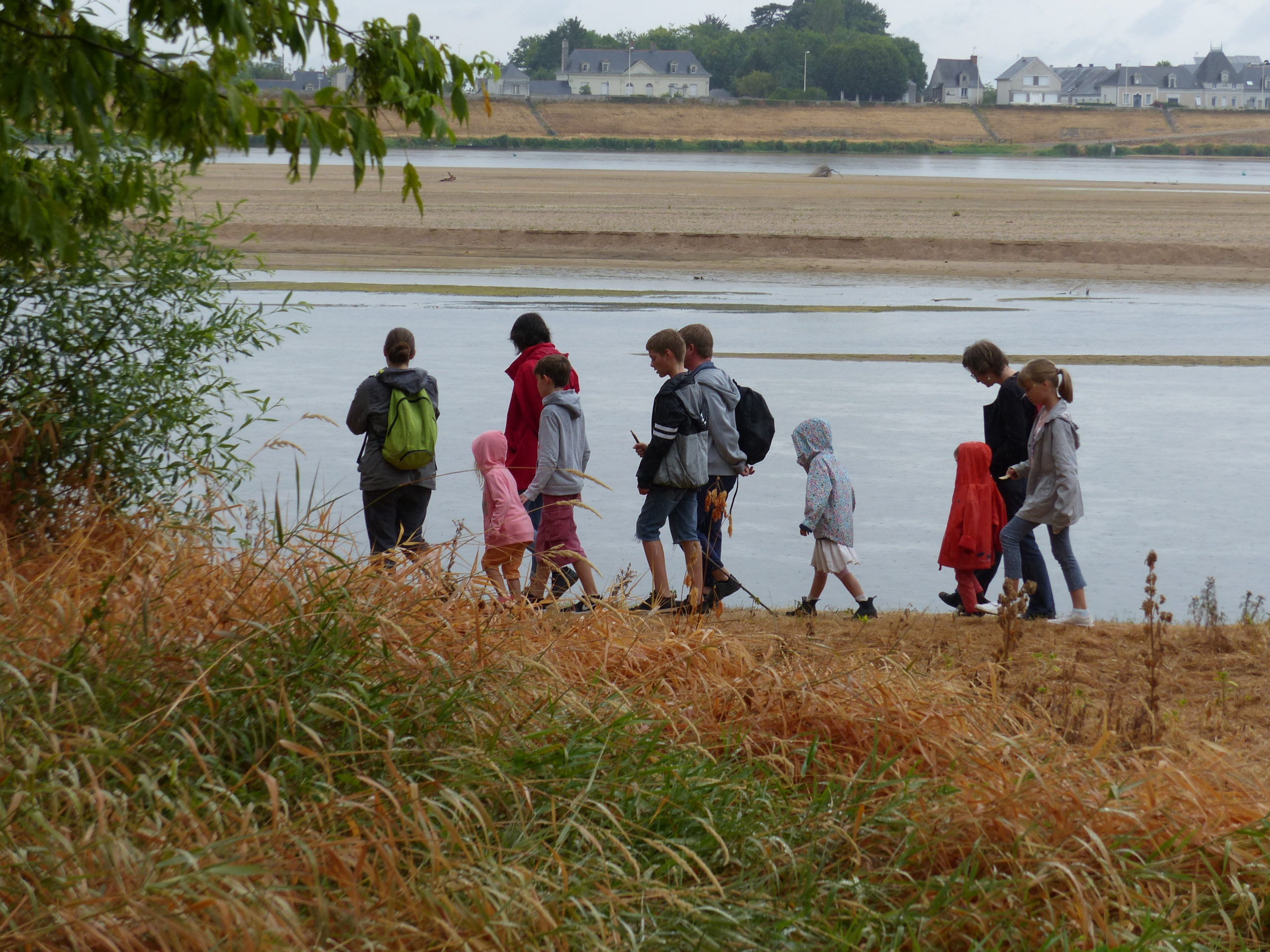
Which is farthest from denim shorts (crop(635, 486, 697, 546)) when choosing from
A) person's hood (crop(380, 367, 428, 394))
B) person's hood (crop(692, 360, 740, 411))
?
person's hood (crop(380, 367, 428, 394))

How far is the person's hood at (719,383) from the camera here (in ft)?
25.7

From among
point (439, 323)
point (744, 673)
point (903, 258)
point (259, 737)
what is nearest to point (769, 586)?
point (744, 673)

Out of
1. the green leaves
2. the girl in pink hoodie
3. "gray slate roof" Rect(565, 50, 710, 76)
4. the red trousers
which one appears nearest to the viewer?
the green leaves

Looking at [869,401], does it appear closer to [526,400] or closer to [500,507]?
[526,400]

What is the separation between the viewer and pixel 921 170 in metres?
80.0

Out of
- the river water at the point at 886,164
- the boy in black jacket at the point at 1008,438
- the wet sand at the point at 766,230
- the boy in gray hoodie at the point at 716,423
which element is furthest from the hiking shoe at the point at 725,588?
the river water at the point at 886,164

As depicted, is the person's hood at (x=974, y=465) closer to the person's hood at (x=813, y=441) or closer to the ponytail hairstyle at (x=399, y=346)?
the person's hood at (x=813, y=441)

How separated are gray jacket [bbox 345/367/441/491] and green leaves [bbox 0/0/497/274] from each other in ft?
7.28

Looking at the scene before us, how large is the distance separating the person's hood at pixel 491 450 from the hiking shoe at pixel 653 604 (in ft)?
3.52

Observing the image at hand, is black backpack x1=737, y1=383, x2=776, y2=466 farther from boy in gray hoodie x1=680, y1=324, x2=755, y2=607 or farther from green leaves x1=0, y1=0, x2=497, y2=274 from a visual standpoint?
green leaves x1=0, y1=0, x2=497, y2=274

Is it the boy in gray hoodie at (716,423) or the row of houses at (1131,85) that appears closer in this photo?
the boy in gray hoodie at (716,423)

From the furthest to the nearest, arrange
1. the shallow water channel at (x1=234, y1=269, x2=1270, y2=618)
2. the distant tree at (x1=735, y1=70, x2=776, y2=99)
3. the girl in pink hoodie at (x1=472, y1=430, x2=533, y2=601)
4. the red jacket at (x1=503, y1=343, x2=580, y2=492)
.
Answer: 1. the distant tree at (x1=735, y1=70, x2=776, y2=99)
2. the shallow water channel at (x1=234, y1=269, x2=1270, y2=618)
3. the red jacket at (x1=503, y1=343, x2=580, y2=492)
4. the girl in pink hoodie at (x1=472, y1=430, x2=533, y2=601)

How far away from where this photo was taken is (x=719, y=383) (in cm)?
788

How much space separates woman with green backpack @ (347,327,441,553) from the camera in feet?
24.4
